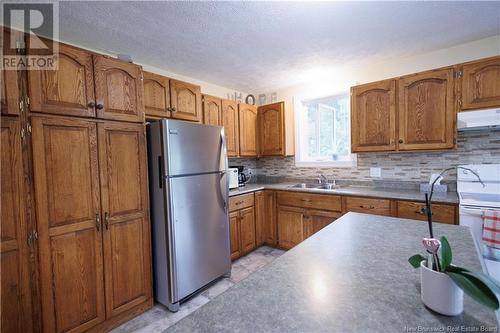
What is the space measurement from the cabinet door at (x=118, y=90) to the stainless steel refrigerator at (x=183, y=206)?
0.21 m

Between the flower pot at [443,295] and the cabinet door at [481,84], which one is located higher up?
the cabinet door at [481,84]

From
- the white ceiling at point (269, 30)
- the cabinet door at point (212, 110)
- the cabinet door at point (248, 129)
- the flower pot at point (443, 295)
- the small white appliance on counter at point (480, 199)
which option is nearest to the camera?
the flower pot at point (443, 295)

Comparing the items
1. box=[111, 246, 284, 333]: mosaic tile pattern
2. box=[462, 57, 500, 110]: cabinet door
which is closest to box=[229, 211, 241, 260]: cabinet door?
box=[111, 246, 284, 333]: mosaic tile pattern

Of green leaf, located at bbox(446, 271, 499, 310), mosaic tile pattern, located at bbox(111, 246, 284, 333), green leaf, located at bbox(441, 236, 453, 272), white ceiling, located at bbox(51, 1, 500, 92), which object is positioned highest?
white ceiling, located at bbox(51, 1, 500, 92)

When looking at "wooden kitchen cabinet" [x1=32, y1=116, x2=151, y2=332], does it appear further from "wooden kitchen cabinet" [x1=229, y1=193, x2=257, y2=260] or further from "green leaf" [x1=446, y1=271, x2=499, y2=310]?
"green leaf" [x1=446, y1=271, x2=499, y2=310]

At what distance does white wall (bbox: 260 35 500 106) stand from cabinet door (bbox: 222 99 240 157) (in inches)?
35.9

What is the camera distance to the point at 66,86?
61.2 inches

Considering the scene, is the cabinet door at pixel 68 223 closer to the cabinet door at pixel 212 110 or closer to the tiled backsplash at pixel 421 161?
the cabinet door at pixel 212 110

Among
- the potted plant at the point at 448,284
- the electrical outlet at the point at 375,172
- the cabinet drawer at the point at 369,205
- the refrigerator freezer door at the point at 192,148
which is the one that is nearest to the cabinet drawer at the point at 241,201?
the refrigerator freezer door at the point at 192,148

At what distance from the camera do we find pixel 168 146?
1.91 m

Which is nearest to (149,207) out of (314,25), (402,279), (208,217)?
(208,217)

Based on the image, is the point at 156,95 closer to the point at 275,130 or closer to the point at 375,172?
the point at 275,130

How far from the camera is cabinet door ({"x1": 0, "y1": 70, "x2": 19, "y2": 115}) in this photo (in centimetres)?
133

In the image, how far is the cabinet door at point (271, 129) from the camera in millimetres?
3398
